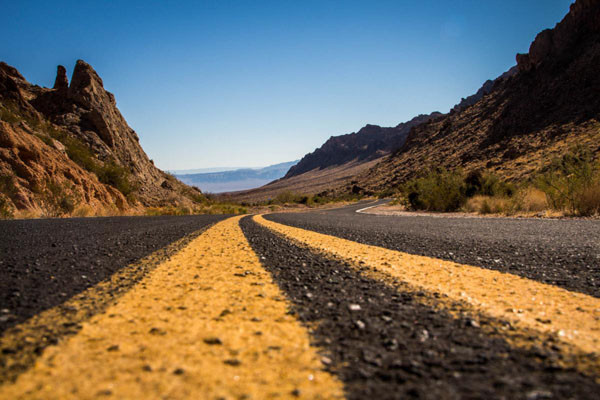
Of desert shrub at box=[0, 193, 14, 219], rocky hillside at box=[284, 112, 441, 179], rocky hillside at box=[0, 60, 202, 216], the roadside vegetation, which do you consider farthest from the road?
rocky hillside at box=[284, 112, 441, 179]

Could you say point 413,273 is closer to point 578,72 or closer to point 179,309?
point 179,309

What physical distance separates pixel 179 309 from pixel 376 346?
2.53ft

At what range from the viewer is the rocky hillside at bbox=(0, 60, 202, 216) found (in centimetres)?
983

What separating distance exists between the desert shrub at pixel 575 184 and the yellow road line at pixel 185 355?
10.6 m

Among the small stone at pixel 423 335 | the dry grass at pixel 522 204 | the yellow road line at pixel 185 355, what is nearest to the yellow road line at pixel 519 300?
the small stone at pixel 423 335

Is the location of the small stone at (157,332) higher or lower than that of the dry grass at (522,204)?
higher

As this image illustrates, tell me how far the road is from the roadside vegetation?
29.5 ft

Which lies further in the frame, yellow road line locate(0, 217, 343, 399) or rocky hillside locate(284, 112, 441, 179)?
rocky hillside locate(284, 112, 441, 179)

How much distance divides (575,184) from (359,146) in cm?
17716

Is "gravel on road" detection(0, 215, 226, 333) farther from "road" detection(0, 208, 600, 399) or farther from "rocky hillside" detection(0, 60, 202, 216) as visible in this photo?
"rocky hillside" detection(0, 60, 202, 216)

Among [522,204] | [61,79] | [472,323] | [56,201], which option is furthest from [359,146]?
[472,323]

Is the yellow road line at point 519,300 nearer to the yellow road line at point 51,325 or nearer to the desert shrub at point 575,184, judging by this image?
the yellow road line at point 51,325

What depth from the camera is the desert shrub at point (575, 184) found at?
840cm

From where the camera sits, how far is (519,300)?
4.73ft
